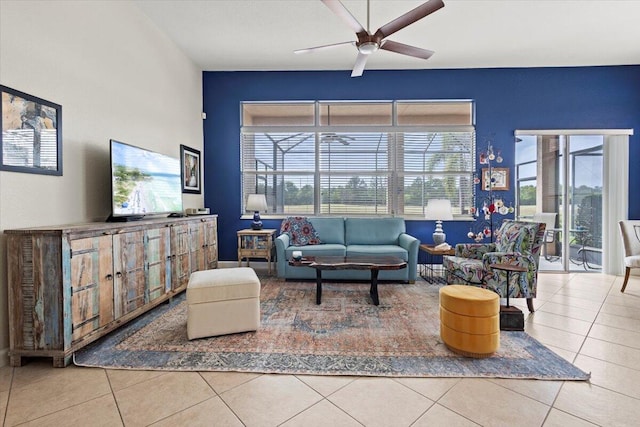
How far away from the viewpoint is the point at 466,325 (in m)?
2.09

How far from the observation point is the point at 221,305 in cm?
238

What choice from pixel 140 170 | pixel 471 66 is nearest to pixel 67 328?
pixel 140 170

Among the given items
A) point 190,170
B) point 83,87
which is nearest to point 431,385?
point 83,87

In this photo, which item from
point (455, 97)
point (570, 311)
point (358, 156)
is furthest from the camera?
point (358, 156)

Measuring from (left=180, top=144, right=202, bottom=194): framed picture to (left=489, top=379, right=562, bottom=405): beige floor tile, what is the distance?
4.21 metres

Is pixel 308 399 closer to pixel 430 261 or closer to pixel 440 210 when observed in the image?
pixel 440 210

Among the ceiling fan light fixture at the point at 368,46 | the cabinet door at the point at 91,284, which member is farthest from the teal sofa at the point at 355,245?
the ceiling fan light fixture at the point at 368,46

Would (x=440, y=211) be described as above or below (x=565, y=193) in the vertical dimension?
below

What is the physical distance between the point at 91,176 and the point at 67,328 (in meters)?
1.42

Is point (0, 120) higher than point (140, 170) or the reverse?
higher

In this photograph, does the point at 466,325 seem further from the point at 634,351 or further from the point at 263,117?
the point at 263,117

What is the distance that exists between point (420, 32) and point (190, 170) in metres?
3.74

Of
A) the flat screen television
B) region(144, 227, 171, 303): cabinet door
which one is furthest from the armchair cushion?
the flat screen television

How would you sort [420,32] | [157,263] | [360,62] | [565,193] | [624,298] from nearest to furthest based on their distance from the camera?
[157,263] → [360,62] → [624,298] → [420,32] → [565,193]
